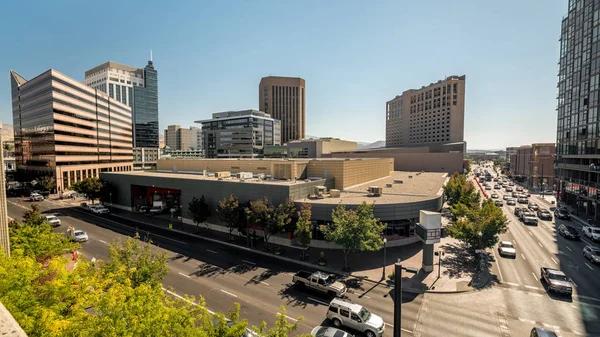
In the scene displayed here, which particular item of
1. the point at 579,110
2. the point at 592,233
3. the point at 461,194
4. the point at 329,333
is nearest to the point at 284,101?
the point at 579,110

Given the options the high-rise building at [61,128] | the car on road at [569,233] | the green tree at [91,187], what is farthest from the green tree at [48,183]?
the car on road at [569,233]

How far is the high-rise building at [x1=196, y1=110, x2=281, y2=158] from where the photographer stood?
14275 cm

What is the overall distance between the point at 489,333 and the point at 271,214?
2248cm

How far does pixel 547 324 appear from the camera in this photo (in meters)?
19.3

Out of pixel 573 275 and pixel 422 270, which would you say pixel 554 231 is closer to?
pixel 573 275

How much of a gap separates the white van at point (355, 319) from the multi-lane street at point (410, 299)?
3.99 ft

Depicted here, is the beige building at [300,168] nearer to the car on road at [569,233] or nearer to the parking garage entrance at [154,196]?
the parking garage entrance at [154,196]

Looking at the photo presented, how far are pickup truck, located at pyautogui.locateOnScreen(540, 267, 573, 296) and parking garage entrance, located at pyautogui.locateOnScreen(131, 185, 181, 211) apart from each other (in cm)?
5462

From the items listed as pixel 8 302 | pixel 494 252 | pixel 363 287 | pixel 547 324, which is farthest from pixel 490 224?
pixel 8 302

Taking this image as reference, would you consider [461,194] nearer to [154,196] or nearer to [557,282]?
[557,282]

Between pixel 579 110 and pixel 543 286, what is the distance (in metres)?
56.8

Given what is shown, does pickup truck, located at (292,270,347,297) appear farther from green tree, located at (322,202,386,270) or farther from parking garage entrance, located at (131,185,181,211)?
parking garage entrance, located at (131,185,181,211)

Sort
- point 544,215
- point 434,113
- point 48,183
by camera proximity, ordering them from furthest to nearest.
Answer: point 434,113 < point 48,183 < point 544,215

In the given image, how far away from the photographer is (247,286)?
24906 millimetres
